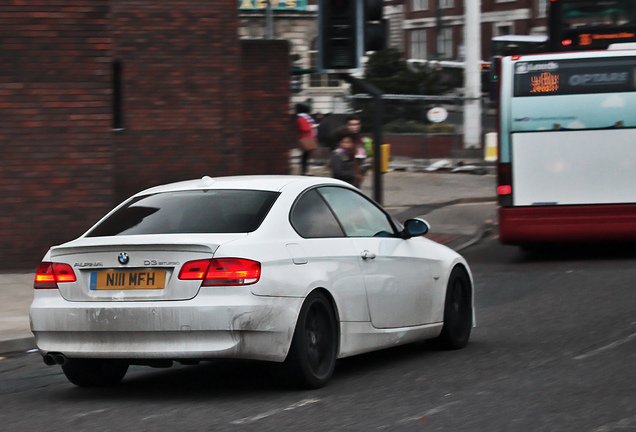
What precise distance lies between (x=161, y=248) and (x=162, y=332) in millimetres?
487

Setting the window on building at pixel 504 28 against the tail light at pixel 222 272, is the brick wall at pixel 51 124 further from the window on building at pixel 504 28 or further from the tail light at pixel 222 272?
the window on building at pixel 504 28

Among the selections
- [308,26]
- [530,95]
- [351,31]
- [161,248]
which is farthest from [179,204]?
[308,26]

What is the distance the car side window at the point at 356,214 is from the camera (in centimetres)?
798

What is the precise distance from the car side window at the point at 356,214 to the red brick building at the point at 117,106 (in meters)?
6.67

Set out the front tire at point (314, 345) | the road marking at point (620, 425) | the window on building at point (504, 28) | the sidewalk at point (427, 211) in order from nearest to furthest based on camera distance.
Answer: the road marking at point (620, 425), the front tire at point (314, 345), the sidewalk at point (427, 211), the window on building at point (504, 28)

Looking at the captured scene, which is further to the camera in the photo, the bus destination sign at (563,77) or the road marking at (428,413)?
the bus destination sign at (563,77)

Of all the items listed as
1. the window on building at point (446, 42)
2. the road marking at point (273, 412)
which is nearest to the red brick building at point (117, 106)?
the road marking at point (273, 412)

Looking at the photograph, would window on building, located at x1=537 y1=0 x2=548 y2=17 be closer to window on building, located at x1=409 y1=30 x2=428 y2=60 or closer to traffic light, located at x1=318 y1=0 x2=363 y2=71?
window on building, located at x1=409 y1=30 x2=428 y2=60

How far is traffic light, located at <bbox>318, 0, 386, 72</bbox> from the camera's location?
48.1 feet

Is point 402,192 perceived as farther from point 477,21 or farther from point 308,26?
point 308,26

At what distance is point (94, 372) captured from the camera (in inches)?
298

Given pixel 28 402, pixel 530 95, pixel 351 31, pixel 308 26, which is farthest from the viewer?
pixel 308 26

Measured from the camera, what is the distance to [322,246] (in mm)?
7445

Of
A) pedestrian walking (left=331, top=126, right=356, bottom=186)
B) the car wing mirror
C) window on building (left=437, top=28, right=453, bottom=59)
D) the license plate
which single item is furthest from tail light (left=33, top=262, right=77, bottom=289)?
window on building (left=437, top=28, right=453, bottom=59)
